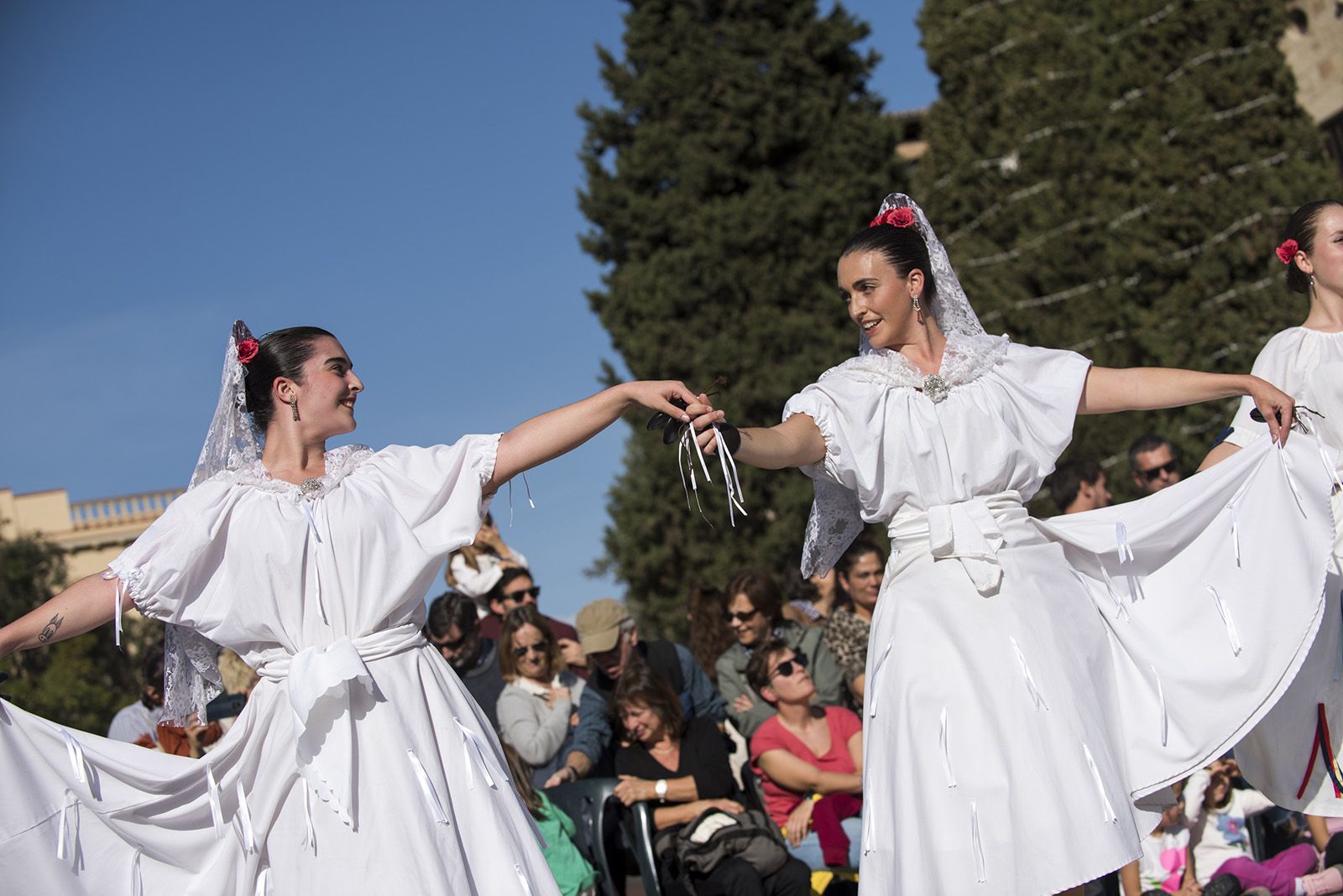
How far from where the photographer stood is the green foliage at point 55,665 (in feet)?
75.7

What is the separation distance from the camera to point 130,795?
3938mm

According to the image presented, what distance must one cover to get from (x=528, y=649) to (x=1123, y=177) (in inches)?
566

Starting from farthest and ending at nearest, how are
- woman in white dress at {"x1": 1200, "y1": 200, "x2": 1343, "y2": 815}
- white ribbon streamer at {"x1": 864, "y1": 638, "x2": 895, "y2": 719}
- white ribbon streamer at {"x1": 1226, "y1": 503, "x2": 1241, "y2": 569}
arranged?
1. woman in white dress at {"x1": 1200, "y1": 200, "x2": 1343, "y2": 815}
2. white ribbon streamer at {"x1": 1226, "y1": 503, "x2": 1241, "y2": 569}
3. white ribbon streamer at {"x1": 864, "y1": 638, "x2": 895, "y2": 719}

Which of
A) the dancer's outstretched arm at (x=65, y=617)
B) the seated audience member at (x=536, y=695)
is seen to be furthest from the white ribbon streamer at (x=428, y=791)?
the seated audience member at (x=536, y=695)

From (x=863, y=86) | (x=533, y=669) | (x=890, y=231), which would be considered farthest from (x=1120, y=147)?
(x=890, y=231)

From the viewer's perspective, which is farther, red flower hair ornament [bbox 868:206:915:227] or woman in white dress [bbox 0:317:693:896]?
red flower hair ornament [bbox 868:206:915:227]

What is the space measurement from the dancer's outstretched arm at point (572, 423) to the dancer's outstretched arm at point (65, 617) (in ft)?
3.64

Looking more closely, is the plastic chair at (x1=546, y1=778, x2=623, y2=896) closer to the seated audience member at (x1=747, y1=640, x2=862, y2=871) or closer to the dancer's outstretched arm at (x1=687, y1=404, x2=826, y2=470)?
the seated audience member at (x1=747, y1=640, x2=862, y2=871)

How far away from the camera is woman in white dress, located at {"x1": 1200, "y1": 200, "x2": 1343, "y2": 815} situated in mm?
4691

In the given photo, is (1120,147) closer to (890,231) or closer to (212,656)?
(890,231)

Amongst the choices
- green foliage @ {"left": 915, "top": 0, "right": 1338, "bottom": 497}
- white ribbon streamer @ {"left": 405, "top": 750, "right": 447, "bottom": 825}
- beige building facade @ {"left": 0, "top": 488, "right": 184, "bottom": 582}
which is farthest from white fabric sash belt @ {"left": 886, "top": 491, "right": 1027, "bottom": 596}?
beige building facade @ {"left": 0, "top": 488, "right": 184, "bottom": 582}

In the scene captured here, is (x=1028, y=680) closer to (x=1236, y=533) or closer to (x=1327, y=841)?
(x=1236, y=533)

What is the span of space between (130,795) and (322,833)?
1.94ft

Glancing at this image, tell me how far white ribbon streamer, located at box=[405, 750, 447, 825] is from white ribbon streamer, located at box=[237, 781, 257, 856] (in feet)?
1.59
